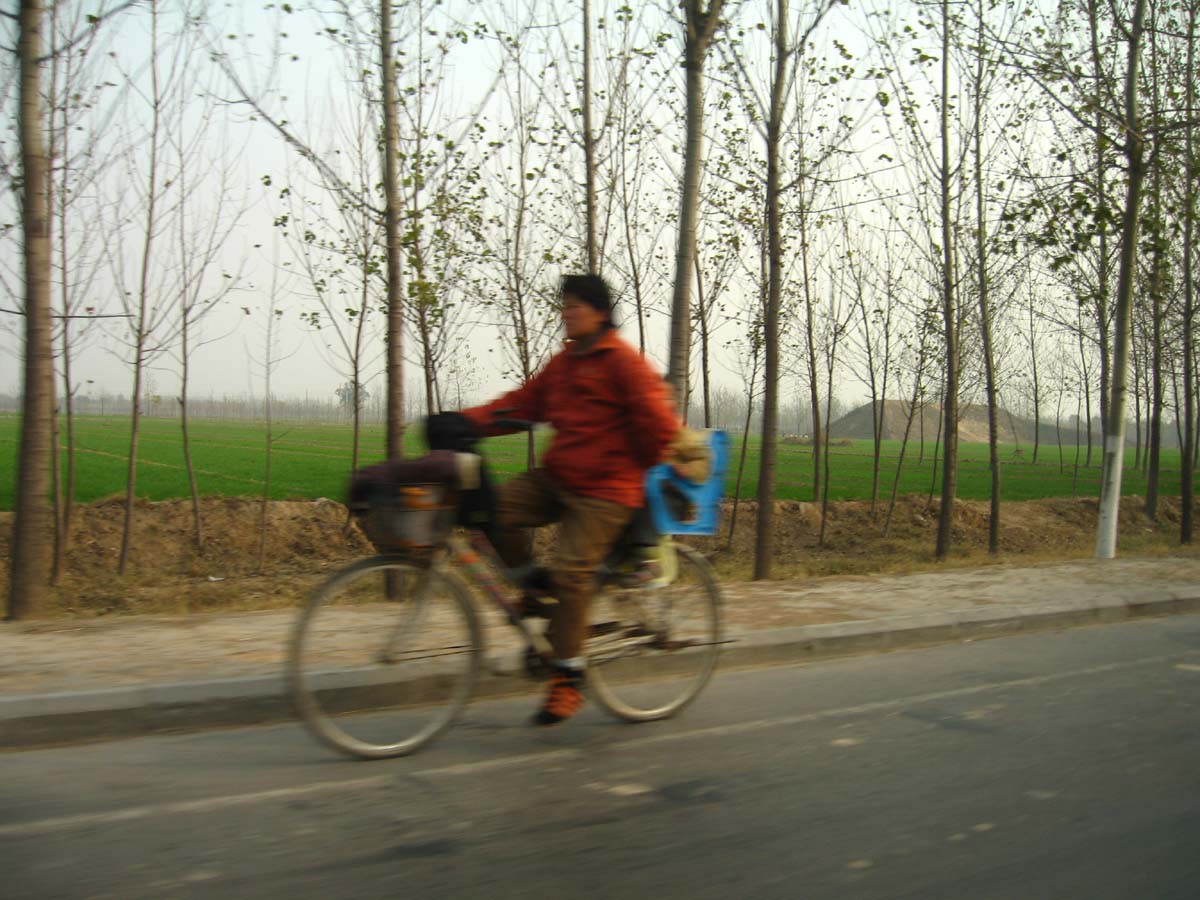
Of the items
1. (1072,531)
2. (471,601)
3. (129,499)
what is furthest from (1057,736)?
(1072,531)

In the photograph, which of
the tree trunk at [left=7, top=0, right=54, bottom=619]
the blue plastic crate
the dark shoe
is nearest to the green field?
the tree trunk at [left=7, top=0, right=54, bottom=619]

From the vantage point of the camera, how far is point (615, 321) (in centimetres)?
459

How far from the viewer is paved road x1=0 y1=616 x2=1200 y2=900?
3.15m

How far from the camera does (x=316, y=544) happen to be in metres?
23.0

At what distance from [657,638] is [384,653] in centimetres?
134

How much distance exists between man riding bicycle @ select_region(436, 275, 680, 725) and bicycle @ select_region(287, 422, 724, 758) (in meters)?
0.12

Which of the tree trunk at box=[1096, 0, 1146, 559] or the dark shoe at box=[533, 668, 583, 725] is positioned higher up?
the tree trunk at box=[1096, 0, 1146, 559]

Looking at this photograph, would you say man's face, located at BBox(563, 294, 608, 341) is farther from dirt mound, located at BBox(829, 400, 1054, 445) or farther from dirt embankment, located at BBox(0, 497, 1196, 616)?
dirt mound, located at BBox(829, 400, 1054, 445)

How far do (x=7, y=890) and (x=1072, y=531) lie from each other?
3242cm

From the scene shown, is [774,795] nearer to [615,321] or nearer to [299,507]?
[615,321]

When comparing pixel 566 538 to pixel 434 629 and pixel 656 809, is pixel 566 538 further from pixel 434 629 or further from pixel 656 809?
pixel 656 809

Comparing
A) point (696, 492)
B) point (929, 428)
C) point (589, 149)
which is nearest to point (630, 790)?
point (696, 492)

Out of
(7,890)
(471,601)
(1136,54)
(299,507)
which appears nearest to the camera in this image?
(7,890)

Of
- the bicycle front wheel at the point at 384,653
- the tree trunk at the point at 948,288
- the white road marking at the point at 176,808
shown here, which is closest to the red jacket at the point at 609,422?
the bicycle front wheel at the point at 384,653
